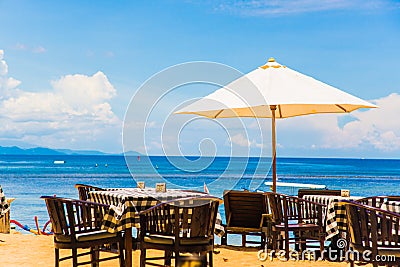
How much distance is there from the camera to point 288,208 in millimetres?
7309

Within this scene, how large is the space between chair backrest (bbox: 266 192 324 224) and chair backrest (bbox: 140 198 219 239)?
168 cm

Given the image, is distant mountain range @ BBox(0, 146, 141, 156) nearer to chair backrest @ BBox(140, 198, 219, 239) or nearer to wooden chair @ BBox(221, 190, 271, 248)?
wooden chair @ BBox(221, 190, 271, 248)

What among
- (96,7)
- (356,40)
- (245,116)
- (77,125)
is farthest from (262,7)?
(245,116)

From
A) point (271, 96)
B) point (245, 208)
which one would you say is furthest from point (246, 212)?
point (271, 96)

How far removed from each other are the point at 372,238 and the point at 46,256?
4.18 metres

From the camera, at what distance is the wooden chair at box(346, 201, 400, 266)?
506 centimetres

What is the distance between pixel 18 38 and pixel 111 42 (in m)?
8.58

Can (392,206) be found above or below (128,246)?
above

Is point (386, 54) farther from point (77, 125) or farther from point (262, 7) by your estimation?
point (77, 125)

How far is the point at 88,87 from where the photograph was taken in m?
60.5

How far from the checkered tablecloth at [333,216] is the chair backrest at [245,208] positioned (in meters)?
0.83

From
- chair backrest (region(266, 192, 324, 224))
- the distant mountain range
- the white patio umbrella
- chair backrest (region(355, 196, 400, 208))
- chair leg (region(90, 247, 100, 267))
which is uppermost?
the distant mountain range

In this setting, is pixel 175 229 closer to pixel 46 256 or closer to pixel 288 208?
pixel 288 208

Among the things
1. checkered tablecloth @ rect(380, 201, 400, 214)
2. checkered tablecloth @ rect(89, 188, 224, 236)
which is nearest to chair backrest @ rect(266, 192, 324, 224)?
checkered tablecloth @ rect(380, 201, 400, 214)
